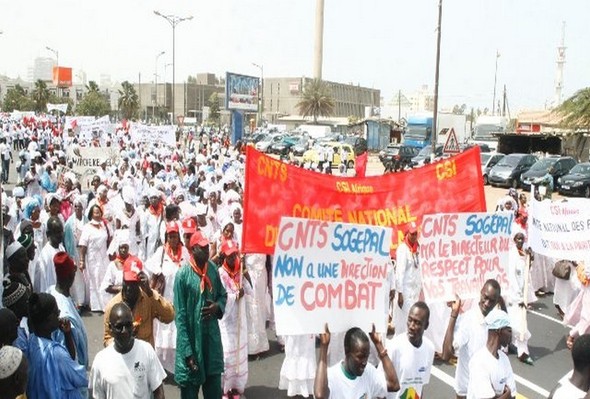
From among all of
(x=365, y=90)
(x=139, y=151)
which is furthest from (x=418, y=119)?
(x=365, y=90)

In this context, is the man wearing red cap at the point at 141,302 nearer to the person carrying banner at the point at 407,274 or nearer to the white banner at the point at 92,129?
the person carrying banner at the point at 407,274

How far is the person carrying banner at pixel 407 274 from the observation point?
6.67m

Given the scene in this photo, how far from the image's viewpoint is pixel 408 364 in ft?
13.9

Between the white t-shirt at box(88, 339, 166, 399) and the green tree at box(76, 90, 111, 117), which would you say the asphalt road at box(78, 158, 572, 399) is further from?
the green tree at box(76, 90, 111, 117)

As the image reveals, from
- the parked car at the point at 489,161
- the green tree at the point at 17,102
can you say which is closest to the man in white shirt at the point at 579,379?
the parked car at the point at 489,161

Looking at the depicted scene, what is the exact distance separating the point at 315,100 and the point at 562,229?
6963 cm

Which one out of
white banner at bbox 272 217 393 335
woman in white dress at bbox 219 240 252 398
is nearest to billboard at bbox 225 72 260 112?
woman in white dress at bbox 219 240 252 398

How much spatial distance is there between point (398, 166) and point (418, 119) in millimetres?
11190

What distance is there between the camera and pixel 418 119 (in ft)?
137

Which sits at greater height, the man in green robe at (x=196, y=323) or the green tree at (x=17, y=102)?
the green tree at (x=17, y=102)

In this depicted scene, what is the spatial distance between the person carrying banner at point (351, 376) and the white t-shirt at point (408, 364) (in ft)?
1.54

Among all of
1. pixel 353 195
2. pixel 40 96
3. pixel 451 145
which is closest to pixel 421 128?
pixel 451 145

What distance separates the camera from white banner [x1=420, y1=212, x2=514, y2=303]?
16.6ft

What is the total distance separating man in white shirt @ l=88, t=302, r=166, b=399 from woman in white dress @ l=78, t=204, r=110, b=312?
188 inches
